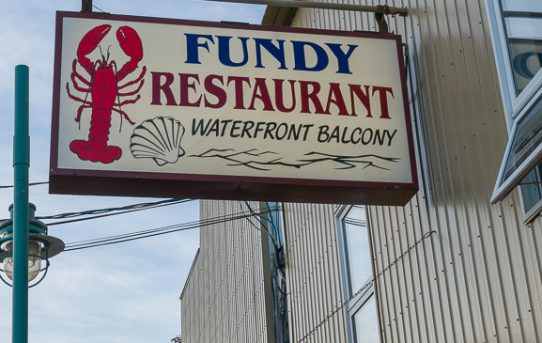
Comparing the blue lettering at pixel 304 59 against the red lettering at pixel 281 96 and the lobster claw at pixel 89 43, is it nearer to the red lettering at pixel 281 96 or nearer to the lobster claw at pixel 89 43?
the red lettering at pixel 281 96

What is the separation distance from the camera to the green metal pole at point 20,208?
20.4ft

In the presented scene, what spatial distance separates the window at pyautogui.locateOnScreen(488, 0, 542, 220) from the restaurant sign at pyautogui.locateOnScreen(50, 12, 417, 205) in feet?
4.99

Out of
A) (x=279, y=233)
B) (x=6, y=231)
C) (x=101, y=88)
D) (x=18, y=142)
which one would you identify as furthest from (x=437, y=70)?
(x=279, y=233)

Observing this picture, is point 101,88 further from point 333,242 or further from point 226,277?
point 226,277

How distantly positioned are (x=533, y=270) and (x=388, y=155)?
170 centimetres

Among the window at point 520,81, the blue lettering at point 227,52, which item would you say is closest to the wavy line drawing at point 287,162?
the blue lettering at point 227,52

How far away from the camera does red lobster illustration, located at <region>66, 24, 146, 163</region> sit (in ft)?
22.5

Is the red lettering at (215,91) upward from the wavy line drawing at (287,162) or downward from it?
upward

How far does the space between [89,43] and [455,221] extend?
10.4ft

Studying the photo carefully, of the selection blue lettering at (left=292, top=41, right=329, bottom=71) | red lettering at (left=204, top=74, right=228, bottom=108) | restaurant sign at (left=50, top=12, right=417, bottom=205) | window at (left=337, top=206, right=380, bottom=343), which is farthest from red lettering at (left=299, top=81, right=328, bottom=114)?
window at (left=337, top=206, right=380, bottom=343)

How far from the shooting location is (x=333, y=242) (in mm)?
10820

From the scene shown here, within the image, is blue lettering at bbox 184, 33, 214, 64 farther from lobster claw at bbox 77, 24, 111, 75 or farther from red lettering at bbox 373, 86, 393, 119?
red lettering at bbox 373, 86, 393, 119

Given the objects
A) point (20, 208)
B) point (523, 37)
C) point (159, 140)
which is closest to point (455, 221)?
point (523, 37)

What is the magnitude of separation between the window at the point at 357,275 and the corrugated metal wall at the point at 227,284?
17.4ft
